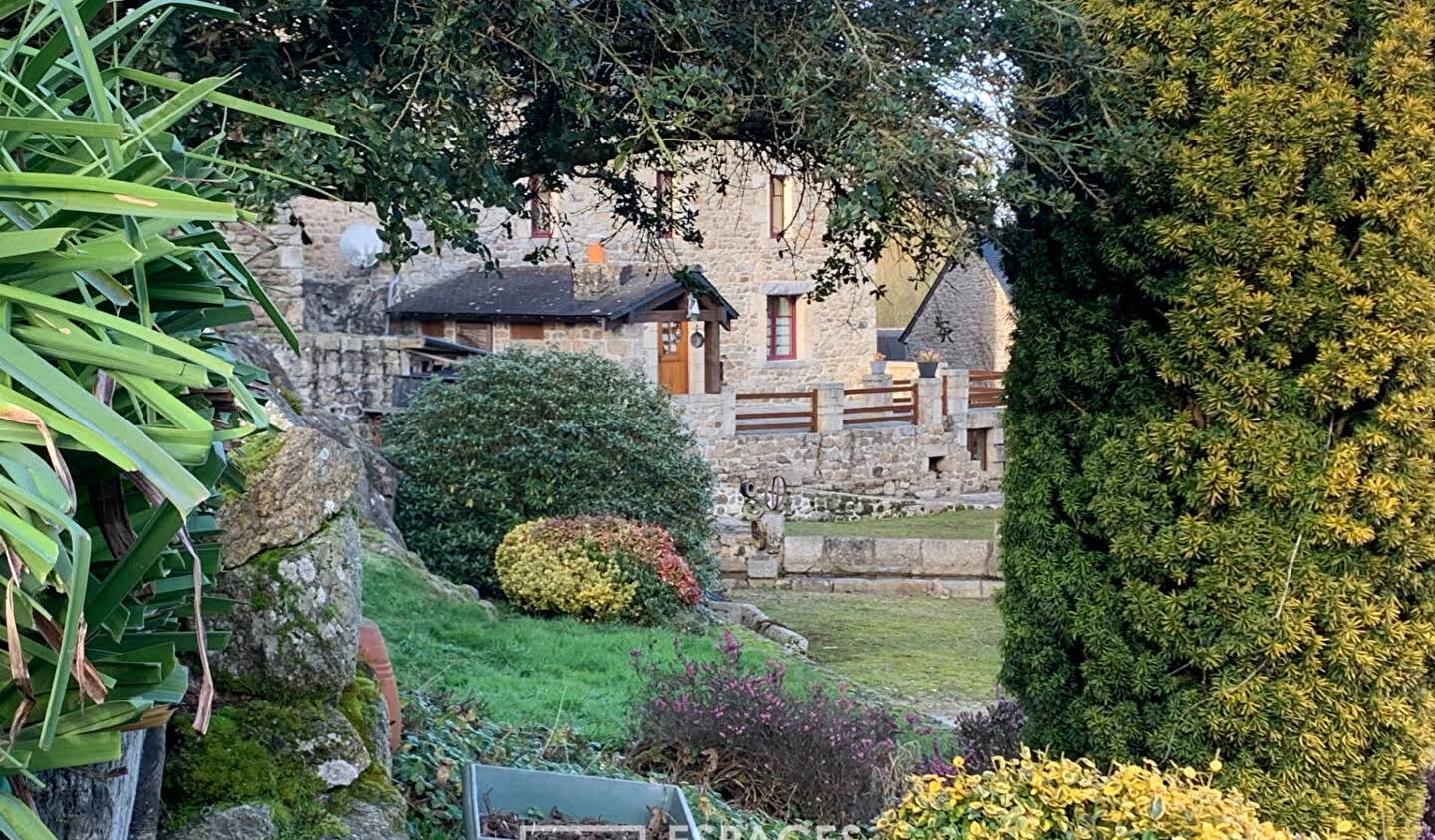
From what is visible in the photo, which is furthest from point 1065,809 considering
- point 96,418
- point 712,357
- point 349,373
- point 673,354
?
point 673,354

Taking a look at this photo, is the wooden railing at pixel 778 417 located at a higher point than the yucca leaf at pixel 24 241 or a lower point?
lower

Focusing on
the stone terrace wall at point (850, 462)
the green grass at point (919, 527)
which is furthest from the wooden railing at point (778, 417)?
the green grass at point (919, 527)

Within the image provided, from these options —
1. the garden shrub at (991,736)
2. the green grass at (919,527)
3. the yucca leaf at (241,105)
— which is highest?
the yucca leaf at (241,105)

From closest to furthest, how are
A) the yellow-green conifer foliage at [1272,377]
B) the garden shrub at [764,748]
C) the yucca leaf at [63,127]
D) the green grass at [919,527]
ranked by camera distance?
the yucca leaf at [63,127], the yellow-green conifer foliage at [1272,377], the garden shrub at [764,748], the green grass at [919,527]

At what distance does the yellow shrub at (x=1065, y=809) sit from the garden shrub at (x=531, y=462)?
8.66 meters

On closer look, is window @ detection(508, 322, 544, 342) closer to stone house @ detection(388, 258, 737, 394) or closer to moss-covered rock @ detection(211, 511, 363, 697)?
stone house @ detection(388, 258, 737, 394)

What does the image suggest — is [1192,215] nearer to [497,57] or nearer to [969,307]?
[497,57]

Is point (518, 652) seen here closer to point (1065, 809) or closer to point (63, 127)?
point (1065, 809)

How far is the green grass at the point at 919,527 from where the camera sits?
21016mm

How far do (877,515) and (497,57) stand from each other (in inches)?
772

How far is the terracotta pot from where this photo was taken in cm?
428

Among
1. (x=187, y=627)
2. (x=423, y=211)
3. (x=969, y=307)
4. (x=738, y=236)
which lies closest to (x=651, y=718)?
(x=423, y=211)

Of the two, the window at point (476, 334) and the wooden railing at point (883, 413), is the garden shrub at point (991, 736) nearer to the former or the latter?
the wooden railing at point (883, 413)

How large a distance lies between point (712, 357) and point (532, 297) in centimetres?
475
